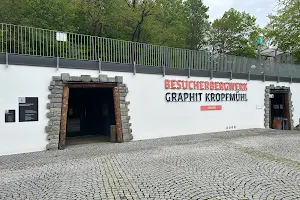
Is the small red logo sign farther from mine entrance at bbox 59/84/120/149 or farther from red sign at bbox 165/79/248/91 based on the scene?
mine entrance at bbox 59/84/120/149

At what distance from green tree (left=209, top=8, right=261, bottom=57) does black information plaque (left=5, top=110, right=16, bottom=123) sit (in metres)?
26.1

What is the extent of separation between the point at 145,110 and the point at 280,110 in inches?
461

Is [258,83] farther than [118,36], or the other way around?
[118,36]

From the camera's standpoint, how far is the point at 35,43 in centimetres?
966

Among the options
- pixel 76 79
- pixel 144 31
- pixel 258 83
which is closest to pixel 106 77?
pixel 76 79

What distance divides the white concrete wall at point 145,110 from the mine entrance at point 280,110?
65 cm

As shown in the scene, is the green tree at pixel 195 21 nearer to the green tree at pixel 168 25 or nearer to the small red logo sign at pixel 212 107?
the green tree at pixel 168 25

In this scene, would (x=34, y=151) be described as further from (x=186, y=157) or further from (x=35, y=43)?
(x=186, y=157)

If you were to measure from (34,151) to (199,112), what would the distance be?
312 inches

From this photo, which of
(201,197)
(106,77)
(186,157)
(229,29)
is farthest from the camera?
(229,29)

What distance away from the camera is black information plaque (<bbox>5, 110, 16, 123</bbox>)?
864 centimetres

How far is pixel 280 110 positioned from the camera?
18.4 metres

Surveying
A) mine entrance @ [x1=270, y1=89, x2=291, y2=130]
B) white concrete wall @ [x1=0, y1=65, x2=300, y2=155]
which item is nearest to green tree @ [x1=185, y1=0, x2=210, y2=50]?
mine entrance @ [x1=270, y1=89, x2=291, y2=130]

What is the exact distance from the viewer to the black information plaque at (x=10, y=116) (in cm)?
864
